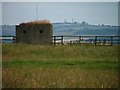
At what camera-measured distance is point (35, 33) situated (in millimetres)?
35969

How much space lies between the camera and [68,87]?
9.27 meters

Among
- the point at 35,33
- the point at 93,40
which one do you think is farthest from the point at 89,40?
the point at 35,33

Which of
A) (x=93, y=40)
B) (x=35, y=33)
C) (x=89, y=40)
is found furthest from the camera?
(x=89, y=40)

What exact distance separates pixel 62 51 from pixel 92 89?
51.3ft

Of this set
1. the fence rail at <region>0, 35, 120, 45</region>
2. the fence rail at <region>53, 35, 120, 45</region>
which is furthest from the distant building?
the fence rail at <region>53, 35, 120, 45</region>

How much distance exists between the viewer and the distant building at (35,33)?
35.9m

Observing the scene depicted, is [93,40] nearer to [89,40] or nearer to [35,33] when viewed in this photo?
[89,40]

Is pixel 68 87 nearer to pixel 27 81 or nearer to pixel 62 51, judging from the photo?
pixel 27 81

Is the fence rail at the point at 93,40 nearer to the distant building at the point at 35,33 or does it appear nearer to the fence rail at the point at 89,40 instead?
the fence rail at the point at 89,40

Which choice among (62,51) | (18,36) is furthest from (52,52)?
(18,36)

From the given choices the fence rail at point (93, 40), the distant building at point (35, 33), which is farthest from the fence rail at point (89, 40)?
the distant building at point (35, 33)

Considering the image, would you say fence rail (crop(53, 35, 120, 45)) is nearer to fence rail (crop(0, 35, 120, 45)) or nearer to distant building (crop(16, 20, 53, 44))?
fence rail (crop(0, 35, 120, 45))

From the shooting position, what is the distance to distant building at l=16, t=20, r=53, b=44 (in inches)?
1412

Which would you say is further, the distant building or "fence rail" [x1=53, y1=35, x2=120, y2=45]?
the distant building
